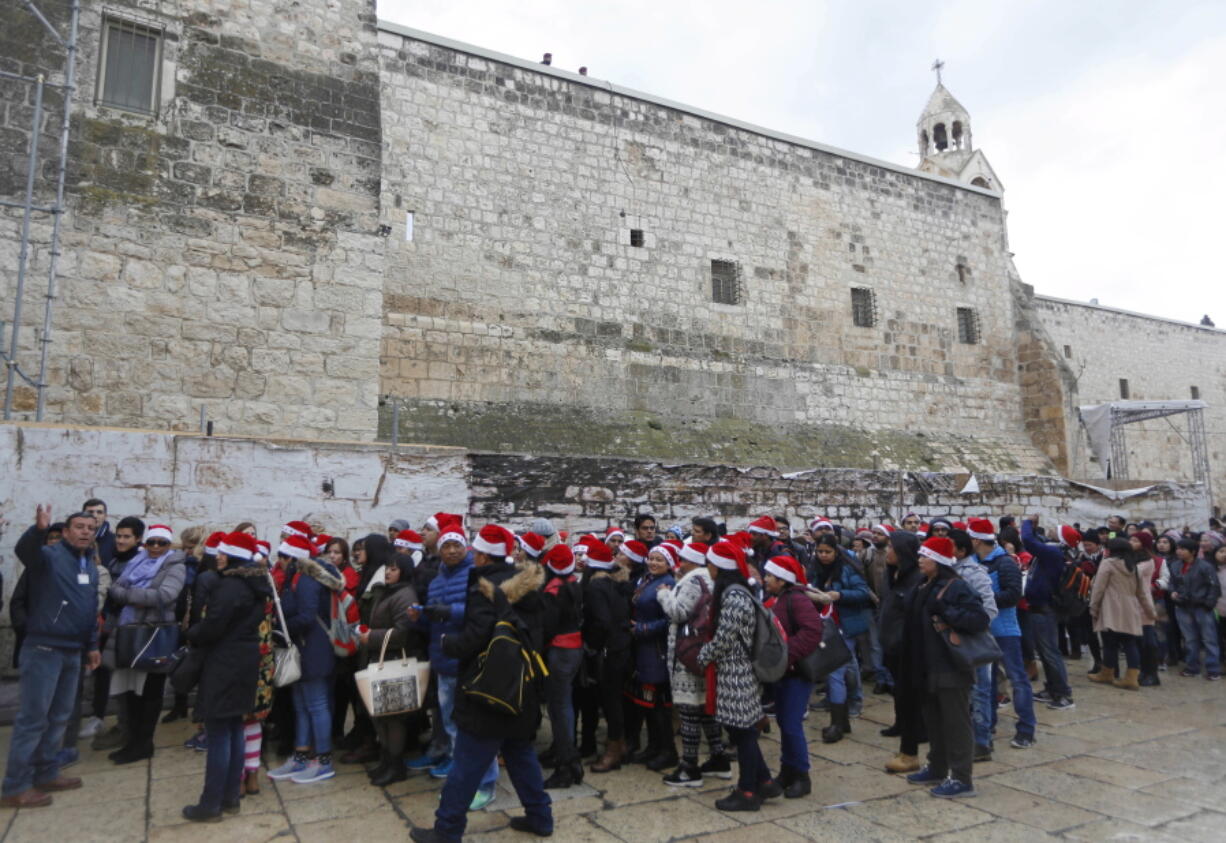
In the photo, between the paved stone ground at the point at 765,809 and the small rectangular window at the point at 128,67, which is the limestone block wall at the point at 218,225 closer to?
the small rectangular window at the point at 128,67

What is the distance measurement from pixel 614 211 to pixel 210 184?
8.04 metres

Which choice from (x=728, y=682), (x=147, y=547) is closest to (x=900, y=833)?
(x=728, y=682)

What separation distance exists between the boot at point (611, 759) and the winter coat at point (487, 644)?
1.39 meters

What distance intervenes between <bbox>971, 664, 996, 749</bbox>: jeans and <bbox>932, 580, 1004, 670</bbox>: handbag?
2.49ft

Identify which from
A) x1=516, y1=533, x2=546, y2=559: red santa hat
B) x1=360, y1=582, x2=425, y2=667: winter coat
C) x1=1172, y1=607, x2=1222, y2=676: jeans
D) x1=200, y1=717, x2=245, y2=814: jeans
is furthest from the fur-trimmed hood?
x1=1172, y1=607, x2=1222, y2=676: jeans

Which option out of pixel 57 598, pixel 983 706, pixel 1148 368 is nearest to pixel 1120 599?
pixel 983 706

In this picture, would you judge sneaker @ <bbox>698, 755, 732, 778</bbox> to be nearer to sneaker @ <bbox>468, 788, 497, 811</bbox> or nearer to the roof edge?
sneaker @ <bbox>468, 788, 497, 811</bbox>

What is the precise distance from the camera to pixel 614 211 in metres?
15.0

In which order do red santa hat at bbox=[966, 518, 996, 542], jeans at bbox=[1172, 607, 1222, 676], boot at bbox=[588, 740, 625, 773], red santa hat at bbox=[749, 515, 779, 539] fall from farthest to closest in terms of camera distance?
1. jeans at bbox=[1172, 607, 1222, 676]
2. red santa hat at bbox=[749, 515, 779, 539]
3. red santa hat at bbox=[966, 518, 996, 542]
4. boot at bbox=[588, 740, 625, 773]

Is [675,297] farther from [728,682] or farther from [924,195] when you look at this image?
[728,682]

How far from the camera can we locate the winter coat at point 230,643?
443 centimetres

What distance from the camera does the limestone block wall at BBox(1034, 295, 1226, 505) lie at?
2650cm

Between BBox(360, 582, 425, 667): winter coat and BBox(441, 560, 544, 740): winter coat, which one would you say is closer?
BBox(441, 560, 544, 740): winter coat

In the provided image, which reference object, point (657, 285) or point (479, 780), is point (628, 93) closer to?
point (657, 285)
